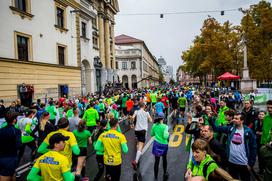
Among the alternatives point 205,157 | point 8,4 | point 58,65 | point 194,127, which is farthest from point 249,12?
point 205,157

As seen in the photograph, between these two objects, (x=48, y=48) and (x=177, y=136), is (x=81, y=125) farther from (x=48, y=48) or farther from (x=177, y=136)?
(x=48, y=48)

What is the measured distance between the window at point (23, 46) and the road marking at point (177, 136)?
12.4 metres

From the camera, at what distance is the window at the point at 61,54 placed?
70.1 ft

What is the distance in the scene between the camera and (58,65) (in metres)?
20.6

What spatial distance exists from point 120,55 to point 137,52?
5226 millimetres

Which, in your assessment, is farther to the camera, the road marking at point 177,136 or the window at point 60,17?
the window at point 60,17

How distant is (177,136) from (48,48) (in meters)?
14.7

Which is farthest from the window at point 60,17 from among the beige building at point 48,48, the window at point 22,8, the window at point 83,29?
the window at point 83,29

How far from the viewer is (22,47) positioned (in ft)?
54.0

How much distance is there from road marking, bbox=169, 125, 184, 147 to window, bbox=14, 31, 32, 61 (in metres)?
12.4

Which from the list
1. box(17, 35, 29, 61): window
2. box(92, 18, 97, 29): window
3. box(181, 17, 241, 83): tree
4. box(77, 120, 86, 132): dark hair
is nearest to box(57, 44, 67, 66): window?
box(17, 35, 29, 61): window

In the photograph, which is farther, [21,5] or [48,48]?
[48,48]

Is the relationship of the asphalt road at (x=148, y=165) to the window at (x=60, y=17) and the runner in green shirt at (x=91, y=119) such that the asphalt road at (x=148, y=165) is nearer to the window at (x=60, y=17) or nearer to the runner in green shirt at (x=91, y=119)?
the runner in green shirt at (x=91, y=119)

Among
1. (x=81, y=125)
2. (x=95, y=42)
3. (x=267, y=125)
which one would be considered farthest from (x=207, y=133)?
(x=95, y=42)
